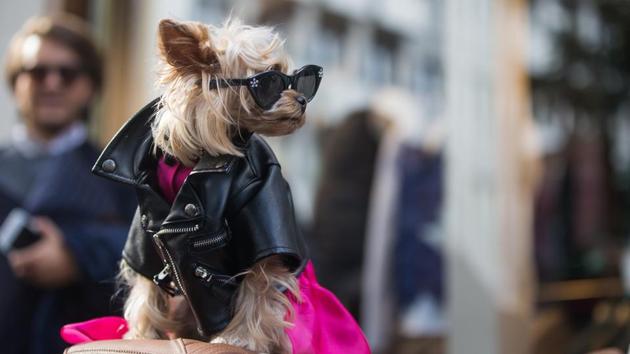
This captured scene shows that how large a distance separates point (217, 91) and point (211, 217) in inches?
6.8

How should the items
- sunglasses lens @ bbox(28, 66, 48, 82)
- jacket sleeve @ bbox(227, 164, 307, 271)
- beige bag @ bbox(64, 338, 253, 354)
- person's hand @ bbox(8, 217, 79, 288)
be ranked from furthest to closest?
sunglasses lens @ bbox(28, 66, 48, 82), person's hand @ bbox(8, 217, 79, 288), jacket sleeve @ bbox(227, 164, 307, 271), beige bag @ bbox(64, 338, 253, 354)

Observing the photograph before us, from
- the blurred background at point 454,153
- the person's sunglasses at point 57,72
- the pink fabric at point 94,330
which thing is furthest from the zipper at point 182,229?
the blurred background at point 454,153

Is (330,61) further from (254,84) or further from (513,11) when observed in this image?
(254,84)

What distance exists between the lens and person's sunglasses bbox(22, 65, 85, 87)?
225 centimetres

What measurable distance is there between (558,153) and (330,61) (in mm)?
1252

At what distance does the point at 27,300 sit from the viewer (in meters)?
2.07

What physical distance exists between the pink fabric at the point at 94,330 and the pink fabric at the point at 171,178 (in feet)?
0.78

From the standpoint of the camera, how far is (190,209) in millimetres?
1011

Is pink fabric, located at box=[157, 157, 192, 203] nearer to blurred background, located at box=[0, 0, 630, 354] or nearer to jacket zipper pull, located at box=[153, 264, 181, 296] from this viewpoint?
jacket zipper pull, located at box=[153, 264, 181, 296]

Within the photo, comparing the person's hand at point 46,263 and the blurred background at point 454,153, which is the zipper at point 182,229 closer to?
the person's hand at point 46,263

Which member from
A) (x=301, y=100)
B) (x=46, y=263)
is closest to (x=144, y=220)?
(x=301, y=100)

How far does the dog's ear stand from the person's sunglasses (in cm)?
134

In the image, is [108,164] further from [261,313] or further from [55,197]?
[55,197]

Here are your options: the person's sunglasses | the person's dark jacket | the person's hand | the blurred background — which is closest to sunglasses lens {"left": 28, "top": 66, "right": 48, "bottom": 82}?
the person's sunglasses
